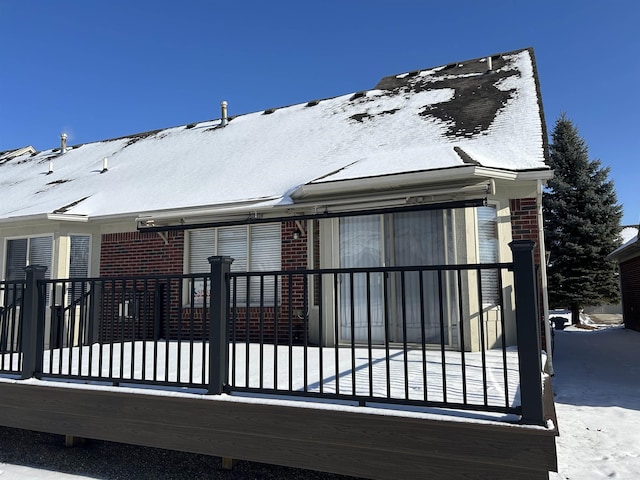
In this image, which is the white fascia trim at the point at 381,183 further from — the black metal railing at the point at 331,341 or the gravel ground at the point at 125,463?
the gravel ground at the point at 125,463

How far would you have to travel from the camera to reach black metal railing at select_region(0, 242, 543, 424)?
9.54 ft

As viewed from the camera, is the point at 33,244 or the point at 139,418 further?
the point at 33,244

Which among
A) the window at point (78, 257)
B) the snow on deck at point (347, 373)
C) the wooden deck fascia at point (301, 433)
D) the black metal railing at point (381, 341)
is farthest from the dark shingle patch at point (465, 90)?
the window at point (78, 257)

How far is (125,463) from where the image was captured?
4.21 meters

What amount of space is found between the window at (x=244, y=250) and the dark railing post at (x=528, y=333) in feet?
16.0

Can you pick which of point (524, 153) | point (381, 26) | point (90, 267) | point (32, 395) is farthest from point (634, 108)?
point (32, 395)

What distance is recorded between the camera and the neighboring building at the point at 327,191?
6016 mm

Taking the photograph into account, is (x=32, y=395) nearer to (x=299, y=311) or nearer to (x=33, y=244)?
(x=299, y=311)

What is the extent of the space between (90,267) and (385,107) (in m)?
6.67

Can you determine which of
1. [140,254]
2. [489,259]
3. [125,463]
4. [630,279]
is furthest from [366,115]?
[630,279]

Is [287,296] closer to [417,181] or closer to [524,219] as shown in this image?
[417,181]

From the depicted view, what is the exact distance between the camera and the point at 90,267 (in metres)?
8.83

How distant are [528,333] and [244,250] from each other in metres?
5.66

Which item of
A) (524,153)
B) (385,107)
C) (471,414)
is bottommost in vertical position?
(471,414)
